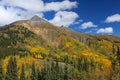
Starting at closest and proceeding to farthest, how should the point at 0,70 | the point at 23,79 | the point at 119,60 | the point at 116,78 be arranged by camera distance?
the point at 116,78
the point at 119,60
the point at 0,70
the point at 23,79

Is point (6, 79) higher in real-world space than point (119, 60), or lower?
lower

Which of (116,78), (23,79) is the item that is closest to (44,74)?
(23,79)

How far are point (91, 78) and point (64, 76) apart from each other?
48.3 feet

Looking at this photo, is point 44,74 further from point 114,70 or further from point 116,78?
point 116,78

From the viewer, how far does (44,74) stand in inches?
6314

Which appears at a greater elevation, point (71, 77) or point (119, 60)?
point (119, 60)

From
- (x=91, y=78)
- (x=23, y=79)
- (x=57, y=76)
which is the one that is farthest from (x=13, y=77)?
(x=91, y=78)

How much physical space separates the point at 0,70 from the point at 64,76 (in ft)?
133

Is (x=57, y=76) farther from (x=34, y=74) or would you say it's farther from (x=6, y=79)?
(x=6, y=79)

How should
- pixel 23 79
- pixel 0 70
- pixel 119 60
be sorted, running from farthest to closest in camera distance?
1. pixel 23 79
2. pixel 0 70
3. pixel 119 60

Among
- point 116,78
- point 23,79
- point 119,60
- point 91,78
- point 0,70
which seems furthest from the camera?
point 91,78

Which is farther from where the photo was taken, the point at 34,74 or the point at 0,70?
the point at 34,74

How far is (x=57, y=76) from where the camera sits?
15338 centimetres

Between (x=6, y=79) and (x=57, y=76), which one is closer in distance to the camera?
(x=6, y=79)
